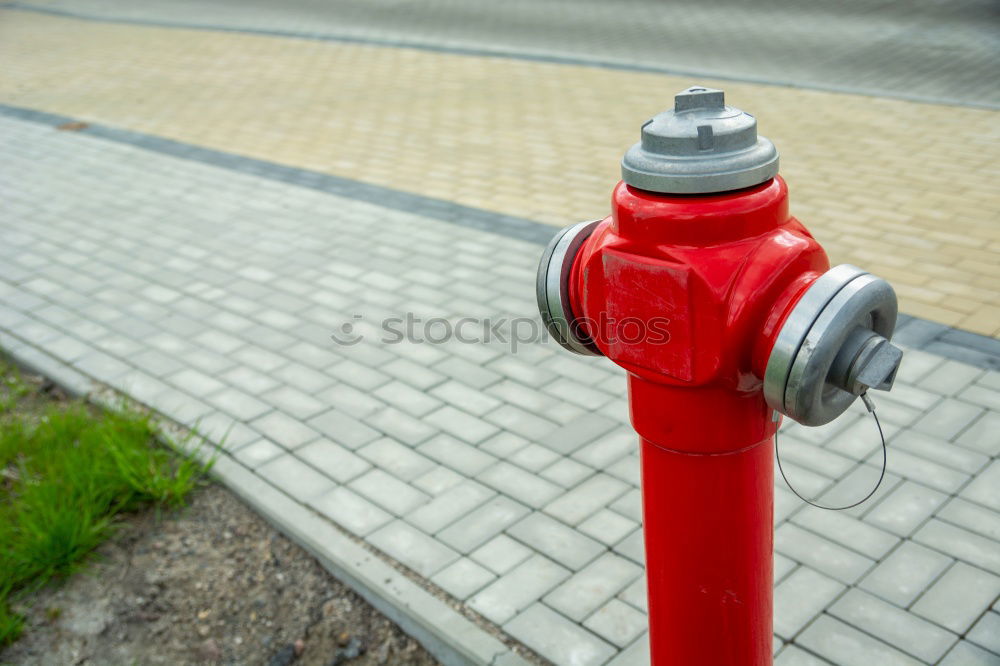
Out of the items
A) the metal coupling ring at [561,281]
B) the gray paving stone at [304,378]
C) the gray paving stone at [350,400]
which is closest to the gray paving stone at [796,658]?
the metal coupling ring at [561,281]

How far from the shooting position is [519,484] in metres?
3.36

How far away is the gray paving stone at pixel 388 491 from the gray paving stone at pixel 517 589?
493 mm

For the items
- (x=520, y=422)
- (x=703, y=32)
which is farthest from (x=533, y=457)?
(x=703, y=32)

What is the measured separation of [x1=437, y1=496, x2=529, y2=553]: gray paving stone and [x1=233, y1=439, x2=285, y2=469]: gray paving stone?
83 centimetres

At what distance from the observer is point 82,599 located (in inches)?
116

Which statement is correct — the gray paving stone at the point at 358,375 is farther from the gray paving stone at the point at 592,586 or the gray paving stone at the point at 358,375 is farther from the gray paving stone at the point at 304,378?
the gray paving stone at the point at 592,586

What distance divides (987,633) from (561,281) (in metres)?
1.67

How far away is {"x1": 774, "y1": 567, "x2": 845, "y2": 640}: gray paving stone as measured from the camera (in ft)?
8.73

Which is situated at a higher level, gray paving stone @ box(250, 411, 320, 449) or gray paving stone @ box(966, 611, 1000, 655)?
gray paving stone @ box(966, 611, 1000, 655)

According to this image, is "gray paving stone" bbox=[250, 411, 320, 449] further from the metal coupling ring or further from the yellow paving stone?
the yellow paving stone

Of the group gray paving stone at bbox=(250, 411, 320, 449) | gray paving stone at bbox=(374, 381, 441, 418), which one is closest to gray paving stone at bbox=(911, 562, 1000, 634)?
gray paving stone at bbox=(374, 381, 441, 418)

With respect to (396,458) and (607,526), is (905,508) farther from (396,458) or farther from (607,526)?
(396,458)

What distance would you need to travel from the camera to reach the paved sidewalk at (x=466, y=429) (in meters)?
2.76

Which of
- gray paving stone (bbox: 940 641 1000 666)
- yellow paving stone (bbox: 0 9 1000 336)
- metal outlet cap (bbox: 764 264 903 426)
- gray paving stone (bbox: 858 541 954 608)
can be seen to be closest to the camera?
metal outlet cap (bbox: 764 264 903 426)
